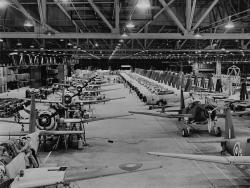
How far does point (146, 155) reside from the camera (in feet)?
49.1

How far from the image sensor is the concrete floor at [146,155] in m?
11.5

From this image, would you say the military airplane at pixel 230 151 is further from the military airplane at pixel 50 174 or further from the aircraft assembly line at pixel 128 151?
the military airplane at pixel 50 174

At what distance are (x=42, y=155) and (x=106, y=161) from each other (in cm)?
308

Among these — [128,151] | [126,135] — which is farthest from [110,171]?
[126,135]

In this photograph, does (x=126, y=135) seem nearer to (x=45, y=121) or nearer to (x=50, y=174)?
(x=45, y=121)

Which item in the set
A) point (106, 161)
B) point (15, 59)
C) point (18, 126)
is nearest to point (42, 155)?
point (106, 161)

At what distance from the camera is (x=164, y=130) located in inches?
819

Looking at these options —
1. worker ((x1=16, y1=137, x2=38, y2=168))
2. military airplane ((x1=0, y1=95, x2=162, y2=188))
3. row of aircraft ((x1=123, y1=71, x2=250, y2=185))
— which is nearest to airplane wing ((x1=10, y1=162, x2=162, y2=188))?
military airplane ((x1=0, y1=95, x2=162, y2=188))

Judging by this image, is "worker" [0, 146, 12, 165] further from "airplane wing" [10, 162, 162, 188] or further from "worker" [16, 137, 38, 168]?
"airplane wing" [10, 162, 162, 188]

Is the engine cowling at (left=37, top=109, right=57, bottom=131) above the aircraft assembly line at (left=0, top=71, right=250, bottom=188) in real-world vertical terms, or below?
above

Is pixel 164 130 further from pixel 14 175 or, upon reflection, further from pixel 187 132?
pixel 14 175

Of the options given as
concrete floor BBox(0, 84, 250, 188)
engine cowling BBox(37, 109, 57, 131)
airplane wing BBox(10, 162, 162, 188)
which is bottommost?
concrete floor BBox(0, 84, 250, 188)

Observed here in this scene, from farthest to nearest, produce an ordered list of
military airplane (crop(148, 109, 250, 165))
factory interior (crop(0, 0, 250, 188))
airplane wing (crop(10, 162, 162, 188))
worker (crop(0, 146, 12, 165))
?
worker (crop(0, 146, 12, 165))
factory interior (crop(0, 0, 250, 188))
military airplane (crop(148, 109, 250, 165))
airplane wing (crop(10, 162, 162, 188))

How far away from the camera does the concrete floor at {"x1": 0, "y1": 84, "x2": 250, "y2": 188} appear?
11453mm
